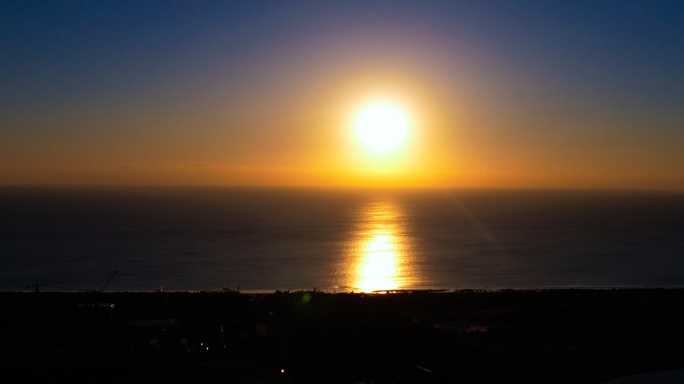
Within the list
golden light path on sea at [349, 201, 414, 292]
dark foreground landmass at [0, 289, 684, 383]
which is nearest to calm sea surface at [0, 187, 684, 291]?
golden light path on sea at [349, 201, 414, 292]

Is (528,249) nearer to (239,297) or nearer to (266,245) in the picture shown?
(266,245)

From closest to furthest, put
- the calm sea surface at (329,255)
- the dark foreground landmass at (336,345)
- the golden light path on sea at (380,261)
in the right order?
the dark foreground landmass at (336,345) < the calm sea surface at (329,255) < the golden light path on sea at (380,261)

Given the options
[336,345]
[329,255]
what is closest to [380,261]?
[329,255]

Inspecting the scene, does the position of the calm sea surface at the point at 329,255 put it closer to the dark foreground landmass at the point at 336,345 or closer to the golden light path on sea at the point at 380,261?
the golden light path on sea at the point at 380,261

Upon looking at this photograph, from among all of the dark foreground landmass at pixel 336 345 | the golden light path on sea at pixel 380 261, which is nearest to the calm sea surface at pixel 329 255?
the golden light path on sea at pixel 380 261

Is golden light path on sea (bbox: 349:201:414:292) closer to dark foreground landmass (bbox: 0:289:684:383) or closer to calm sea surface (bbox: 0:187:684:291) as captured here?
calm sea surface (bbox: 0:187:684:291)

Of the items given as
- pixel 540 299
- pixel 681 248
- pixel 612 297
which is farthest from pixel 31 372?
pixel 681 248
